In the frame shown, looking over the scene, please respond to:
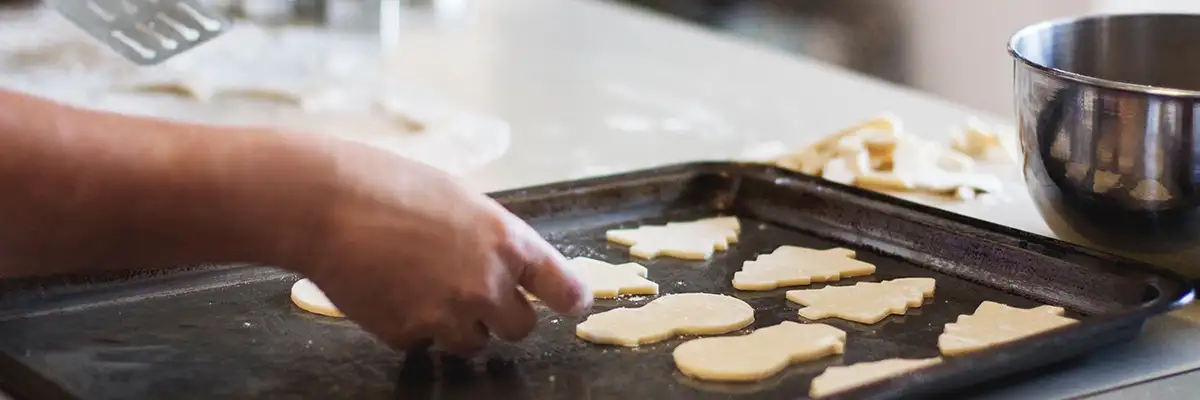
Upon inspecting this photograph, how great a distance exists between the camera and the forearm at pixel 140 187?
588 mm

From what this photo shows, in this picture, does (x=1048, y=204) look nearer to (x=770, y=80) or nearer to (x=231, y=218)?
(x=231, y=218)

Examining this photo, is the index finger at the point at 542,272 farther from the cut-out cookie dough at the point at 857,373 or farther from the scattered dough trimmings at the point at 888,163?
the scattered dough trimmings at the point at 888,163

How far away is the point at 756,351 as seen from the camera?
74 cm

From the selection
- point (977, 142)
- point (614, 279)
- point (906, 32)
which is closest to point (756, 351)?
point (614, 279)

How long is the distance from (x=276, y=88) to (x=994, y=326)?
38.0 inches

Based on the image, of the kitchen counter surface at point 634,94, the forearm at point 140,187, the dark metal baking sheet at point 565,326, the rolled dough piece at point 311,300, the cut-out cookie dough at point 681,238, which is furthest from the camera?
the kitchen counter surface at point 634,94

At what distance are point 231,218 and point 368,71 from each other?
42.8 inches

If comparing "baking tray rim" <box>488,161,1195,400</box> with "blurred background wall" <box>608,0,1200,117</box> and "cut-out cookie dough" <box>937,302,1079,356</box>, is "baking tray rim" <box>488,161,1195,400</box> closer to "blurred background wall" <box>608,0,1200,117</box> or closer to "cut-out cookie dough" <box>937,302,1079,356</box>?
"cut-out cookie dough" <box>937,302,1079,356</box>

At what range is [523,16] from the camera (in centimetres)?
211

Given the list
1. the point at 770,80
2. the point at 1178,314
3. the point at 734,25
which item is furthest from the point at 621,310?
the point at 734,25

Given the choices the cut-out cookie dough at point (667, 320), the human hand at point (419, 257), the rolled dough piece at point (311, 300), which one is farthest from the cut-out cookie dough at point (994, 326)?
the rolled dough piece at point (311, 300)

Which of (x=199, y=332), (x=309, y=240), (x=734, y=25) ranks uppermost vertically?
(x=309, y=240)

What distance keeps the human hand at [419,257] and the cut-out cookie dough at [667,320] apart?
0.28 ft

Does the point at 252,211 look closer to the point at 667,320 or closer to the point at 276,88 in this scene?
the point at 667,320
